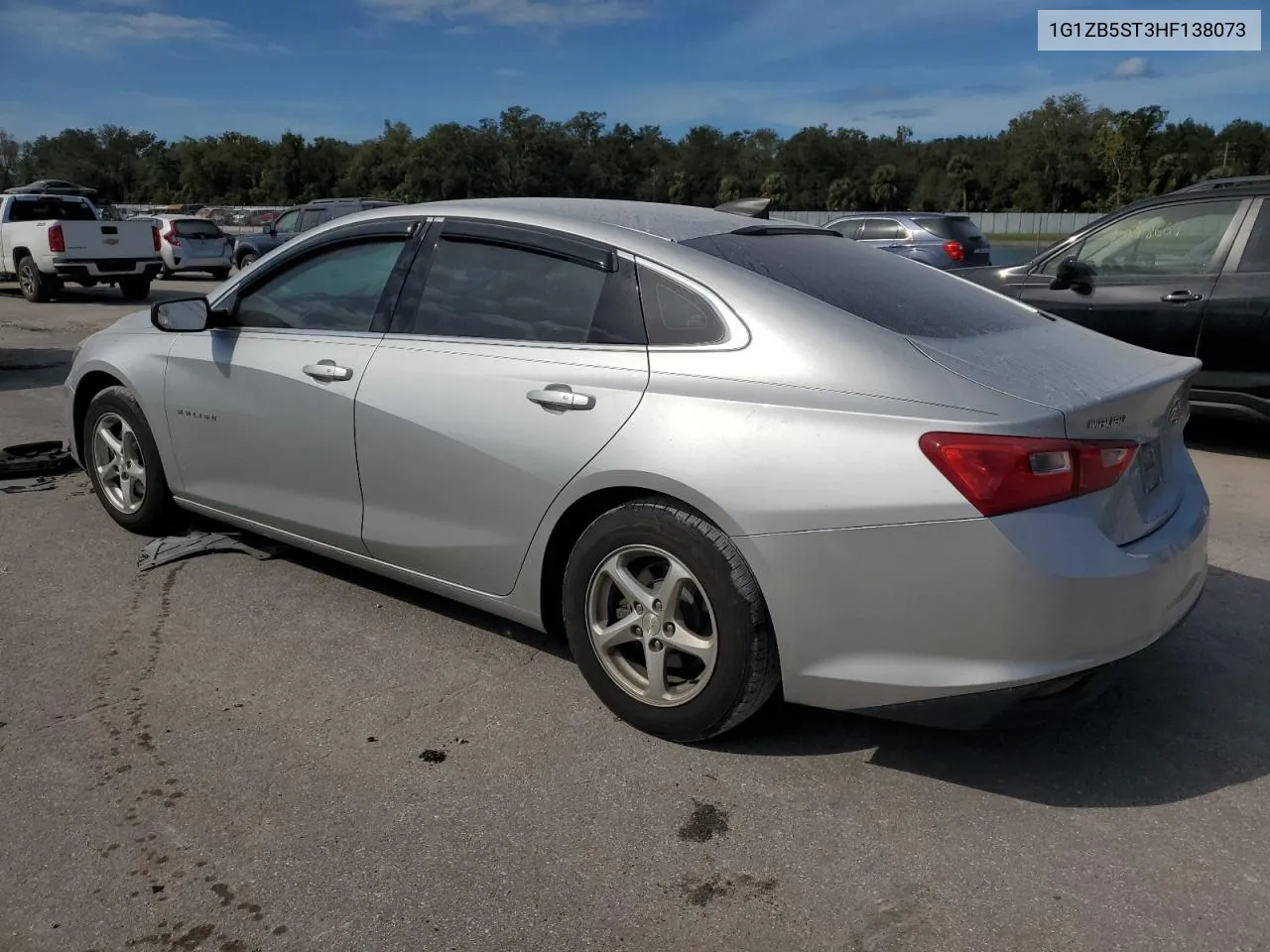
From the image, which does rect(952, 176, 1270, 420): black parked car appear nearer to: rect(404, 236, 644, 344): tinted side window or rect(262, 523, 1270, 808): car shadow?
rect(262, 523, 1270, 808): car shadow

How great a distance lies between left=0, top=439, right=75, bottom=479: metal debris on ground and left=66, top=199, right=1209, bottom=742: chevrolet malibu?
8.64 feet

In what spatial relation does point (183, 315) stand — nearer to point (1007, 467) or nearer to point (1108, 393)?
point (1007, 467)

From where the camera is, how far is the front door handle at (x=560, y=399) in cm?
328

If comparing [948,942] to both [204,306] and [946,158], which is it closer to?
[204,306]

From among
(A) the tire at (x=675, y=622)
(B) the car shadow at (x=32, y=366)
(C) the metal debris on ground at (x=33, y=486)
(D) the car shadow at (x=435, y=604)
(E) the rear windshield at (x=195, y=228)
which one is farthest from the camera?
(E) the rear windshield at (x=195, y=228)

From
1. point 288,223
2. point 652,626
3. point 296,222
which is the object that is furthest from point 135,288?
point 652,626

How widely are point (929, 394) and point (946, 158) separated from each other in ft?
229

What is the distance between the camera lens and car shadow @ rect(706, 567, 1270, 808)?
3.07m

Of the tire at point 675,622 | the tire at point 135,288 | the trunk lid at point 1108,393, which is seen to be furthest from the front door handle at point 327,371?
the tire at point 135,288

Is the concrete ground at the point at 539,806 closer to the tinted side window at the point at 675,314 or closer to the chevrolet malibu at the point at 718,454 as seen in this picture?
the chevrolet malibu at the point at 718,454

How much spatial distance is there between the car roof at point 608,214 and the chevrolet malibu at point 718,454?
22mm

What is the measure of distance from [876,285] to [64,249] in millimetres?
17958

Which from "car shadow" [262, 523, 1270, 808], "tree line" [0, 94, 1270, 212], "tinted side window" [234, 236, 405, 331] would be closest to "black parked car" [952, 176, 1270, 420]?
"car shadow" [262, 523, 1270, 808]

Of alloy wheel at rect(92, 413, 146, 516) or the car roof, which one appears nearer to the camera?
the car roof
